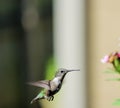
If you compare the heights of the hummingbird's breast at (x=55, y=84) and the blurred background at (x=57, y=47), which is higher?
the hummingbird's breast at (x=55, y=84)

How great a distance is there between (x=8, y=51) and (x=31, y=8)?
20 cm

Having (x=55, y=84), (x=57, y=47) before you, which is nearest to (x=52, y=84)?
(x=55, y=84)

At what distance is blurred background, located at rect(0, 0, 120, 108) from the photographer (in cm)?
81

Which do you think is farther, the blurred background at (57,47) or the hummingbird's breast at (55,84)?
the blurred background at (57,47)

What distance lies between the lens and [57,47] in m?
1.17

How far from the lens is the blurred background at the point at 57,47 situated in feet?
2.66

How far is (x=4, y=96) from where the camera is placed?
1.10 meters

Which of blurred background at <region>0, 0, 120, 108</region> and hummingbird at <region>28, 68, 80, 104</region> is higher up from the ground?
hummingbird at <region>28, 68, 80, 104</region>

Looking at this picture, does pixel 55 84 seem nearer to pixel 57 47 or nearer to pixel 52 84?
pixel 52 84

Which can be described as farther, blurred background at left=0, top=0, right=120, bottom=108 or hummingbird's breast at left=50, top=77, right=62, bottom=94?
blurred background at left=0, top=0, right=120, bottom=108

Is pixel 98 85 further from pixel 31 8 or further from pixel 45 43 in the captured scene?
pixel 31 8

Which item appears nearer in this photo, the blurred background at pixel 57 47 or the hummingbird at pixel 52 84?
the hummingbird at pixel 52 84

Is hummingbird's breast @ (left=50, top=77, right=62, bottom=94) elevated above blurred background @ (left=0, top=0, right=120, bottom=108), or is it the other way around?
hummingbird's breast @ (left=50, top=77, right=62, bottom=94)

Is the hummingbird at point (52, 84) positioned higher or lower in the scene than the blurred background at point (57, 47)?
higher
